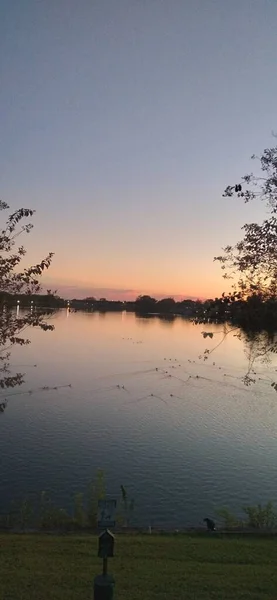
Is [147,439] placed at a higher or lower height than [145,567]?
lower

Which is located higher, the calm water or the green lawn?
the green lawn

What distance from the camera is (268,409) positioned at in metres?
36.6

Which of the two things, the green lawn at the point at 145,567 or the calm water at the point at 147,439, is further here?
the calm water at the point at 147,439

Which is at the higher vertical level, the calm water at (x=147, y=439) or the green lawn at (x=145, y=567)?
the green lawn at (x=145, y=567)

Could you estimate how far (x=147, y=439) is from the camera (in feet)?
90.8

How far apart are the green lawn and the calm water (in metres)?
4.28

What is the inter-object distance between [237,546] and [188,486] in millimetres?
11201

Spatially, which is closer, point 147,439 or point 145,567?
point 145,567

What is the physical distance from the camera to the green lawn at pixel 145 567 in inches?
295

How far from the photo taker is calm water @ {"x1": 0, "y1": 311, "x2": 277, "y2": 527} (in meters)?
20.2

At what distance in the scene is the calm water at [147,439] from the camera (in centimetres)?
2019

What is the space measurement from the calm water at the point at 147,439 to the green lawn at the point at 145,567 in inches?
168

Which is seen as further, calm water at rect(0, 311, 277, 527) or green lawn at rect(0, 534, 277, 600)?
calm water at rect(0, 311, 277, 527)

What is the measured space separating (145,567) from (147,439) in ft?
63.2
